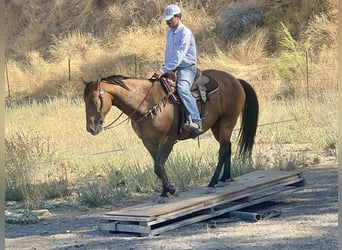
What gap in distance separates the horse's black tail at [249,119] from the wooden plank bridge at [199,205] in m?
0.53

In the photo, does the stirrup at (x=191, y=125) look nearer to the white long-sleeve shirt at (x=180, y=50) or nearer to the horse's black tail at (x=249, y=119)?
the white long-sleeve shirt at (x=180, y=50)

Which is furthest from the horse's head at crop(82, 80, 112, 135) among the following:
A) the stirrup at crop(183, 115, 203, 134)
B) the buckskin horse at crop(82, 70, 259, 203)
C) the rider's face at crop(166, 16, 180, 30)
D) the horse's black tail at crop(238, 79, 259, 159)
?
the horse's black tail at crop(238, 79, 259, 159)

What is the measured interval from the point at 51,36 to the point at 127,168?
2332cm

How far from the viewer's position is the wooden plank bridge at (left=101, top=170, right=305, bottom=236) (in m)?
8.30

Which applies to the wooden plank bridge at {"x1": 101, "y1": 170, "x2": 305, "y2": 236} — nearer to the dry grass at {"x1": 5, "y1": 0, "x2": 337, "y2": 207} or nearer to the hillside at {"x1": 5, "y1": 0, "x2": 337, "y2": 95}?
the dry grass at {"x1": 5, "y1": 0, "x2": 337, "y2": 207}

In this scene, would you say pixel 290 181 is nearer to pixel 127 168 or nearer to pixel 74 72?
pixel 127 168

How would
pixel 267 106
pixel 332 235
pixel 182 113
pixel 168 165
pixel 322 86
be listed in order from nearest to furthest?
pixel 332 235, pixel 182 113, pixel 168 165, pixel 267 106, pixel 322 86

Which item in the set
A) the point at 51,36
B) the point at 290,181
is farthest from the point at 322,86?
the point at 51,36

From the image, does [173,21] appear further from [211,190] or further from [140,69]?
[140,69]

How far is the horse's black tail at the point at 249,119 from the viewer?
1063 centimetres

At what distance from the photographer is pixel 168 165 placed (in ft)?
38.0

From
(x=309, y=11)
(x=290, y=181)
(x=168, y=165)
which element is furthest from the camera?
(x=309, y=11)

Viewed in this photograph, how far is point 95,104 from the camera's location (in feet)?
28.8

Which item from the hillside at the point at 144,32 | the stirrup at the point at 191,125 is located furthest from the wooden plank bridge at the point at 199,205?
the hillside at the point at 144,32
